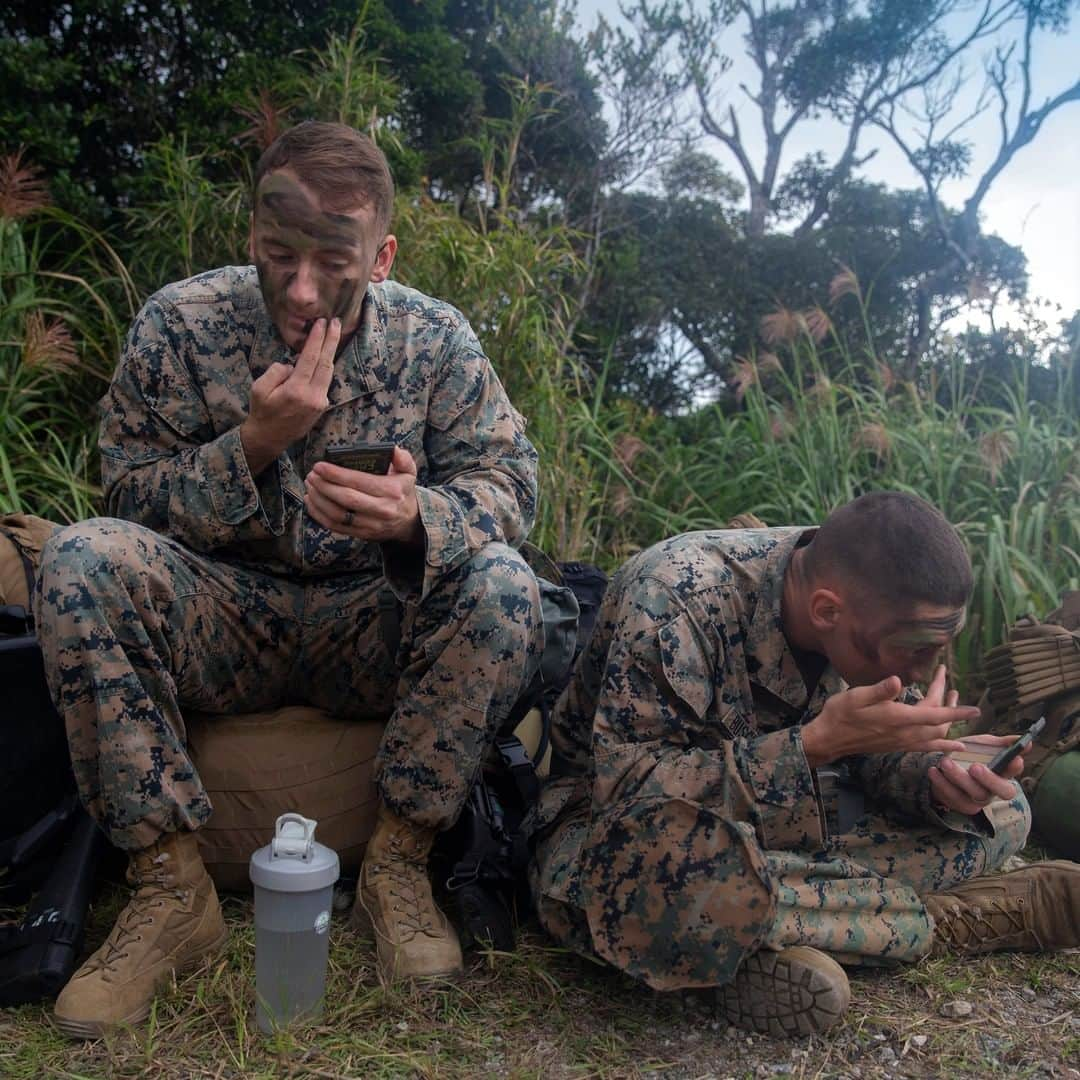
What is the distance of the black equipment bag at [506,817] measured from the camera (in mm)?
2557

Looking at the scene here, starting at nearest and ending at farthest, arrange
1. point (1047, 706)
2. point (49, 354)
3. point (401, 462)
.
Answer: point (401, 462) → point (1047, 706) → point (49, 354)

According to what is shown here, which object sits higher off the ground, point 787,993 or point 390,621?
point 390,621

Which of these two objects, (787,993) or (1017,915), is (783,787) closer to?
(787,993)

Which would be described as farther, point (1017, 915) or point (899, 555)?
point (1017, 915)

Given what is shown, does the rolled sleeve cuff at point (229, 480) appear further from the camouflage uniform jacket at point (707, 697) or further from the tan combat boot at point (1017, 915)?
the tan combat boot at point (1017, 915)

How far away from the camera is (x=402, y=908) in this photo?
2500 millimetres

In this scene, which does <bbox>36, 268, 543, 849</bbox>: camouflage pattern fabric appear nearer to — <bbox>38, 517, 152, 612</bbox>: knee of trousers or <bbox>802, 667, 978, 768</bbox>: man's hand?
<bbox>38, 517, 152, 612</bbox>: knee of trousers

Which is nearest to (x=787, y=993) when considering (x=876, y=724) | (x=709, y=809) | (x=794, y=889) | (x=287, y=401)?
(x=794, y=889)

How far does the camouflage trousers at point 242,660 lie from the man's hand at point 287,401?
29cm

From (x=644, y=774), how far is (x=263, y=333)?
141 centimetres

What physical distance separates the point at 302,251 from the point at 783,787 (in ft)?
5.11

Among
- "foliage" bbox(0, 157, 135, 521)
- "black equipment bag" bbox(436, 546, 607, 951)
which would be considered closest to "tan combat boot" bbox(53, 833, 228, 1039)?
"black equipment bag" bbox(436, 546, 607, 951)

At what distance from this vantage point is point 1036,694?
3467 millimetres

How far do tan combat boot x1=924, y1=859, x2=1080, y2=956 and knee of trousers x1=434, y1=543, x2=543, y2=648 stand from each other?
1100 mm
